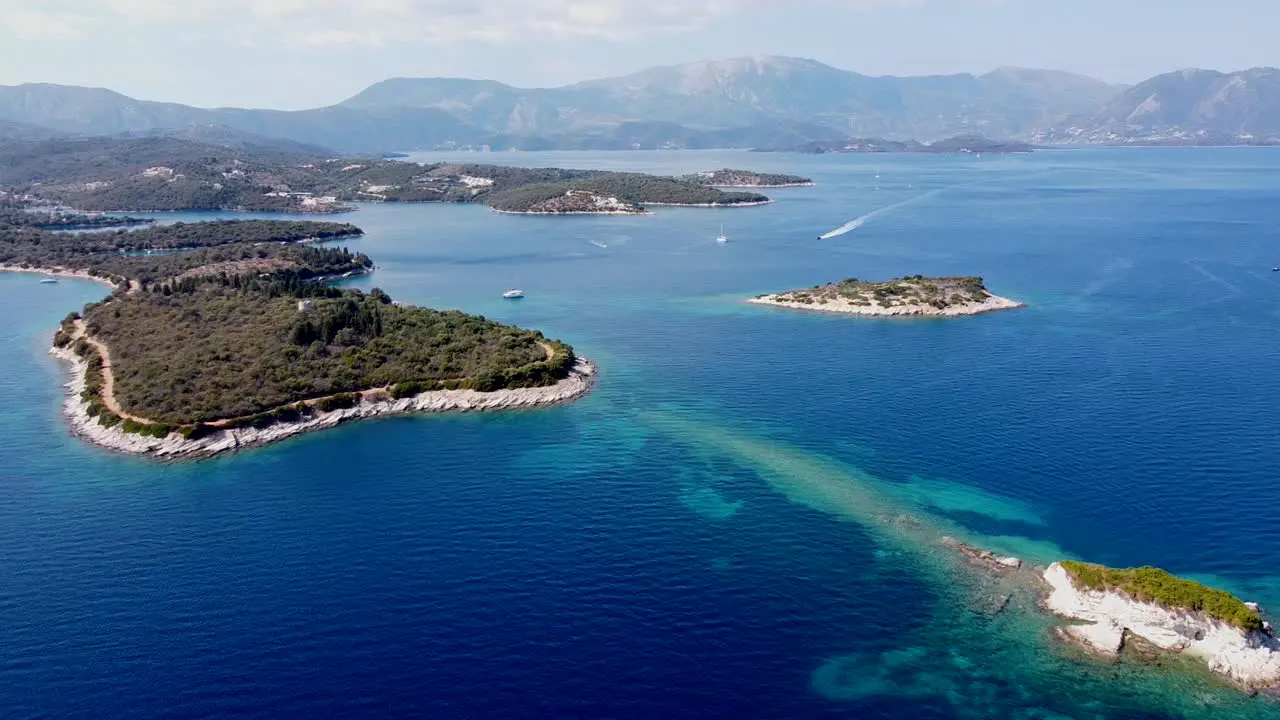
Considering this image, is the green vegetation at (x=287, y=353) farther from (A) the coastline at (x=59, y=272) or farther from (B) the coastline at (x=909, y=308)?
(A) the coastline at (x=59, y=272)

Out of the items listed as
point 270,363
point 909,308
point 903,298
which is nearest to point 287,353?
point 270,363

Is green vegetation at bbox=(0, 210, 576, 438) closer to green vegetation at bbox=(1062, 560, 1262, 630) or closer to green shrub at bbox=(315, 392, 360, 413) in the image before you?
green shrub at bbox=(315, 392, 360, 413)

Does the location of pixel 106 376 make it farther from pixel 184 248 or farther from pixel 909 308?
pixel 184 248

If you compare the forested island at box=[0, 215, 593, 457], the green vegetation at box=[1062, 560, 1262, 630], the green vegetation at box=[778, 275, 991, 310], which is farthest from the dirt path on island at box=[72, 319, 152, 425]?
the green vegetation at box=[778, 275, 991, 310]

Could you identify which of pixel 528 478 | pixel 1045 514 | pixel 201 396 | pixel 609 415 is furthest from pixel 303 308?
pixel 1045 514

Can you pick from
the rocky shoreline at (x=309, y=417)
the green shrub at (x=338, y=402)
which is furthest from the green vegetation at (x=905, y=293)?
the green shrub at (x=338, y=402)

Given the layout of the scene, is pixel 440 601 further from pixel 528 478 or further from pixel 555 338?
pixel 555 338

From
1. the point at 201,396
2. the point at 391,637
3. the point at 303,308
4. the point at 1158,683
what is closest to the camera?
the point at 1158,683
